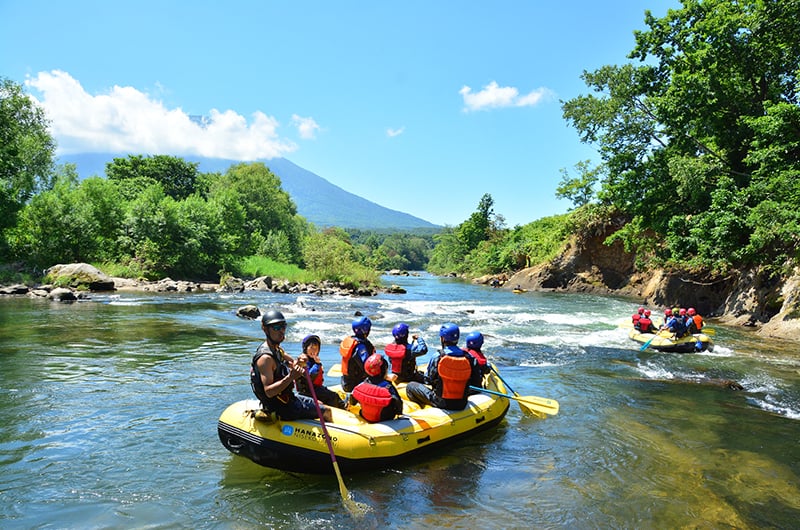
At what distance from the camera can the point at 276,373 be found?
514 centimetres

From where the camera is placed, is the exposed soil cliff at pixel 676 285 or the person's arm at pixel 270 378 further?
the exposed soil cliff at pixel 676 285

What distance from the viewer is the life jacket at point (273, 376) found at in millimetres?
5098

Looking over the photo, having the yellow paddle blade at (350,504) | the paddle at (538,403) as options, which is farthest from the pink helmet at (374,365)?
the paddle at (538,403)

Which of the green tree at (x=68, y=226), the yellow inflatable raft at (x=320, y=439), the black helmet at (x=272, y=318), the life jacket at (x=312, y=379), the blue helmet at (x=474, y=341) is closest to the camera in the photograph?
the black helmet at (x=272, y=318)

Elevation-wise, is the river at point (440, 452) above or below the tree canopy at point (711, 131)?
below

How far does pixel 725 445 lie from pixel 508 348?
6884mm

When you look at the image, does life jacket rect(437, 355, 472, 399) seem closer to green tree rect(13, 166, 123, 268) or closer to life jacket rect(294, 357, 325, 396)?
life jacket rect(294, 357, 325, 396)

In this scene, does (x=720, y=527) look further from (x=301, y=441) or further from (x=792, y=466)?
(x=301, y=441)

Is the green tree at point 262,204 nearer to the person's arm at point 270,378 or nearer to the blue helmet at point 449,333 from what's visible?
the blue helmet at point 449,333

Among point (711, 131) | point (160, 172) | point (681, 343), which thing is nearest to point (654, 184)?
point (711, 131)

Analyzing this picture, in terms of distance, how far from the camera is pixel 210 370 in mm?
9836

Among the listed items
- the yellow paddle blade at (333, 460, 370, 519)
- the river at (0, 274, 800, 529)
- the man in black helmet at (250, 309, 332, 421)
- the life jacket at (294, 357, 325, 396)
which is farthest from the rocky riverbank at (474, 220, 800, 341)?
the man in black helmet at (250, 309, 332, 421)

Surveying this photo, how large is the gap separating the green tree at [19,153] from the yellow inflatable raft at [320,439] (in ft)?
76.3

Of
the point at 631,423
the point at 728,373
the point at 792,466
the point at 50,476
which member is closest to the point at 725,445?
the point at 792,466
